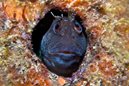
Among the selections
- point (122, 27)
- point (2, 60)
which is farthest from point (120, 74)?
point (2, 60)

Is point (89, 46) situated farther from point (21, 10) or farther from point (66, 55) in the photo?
point (21, 10)

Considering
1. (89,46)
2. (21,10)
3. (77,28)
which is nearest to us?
(21,10)

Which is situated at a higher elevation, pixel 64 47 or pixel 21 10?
pixel 21 10

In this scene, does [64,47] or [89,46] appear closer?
[64,47]

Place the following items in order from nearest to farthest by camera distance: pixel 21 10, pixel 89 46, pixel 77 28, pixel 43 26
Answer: pixel 21 10 → pixel 89 46 → pixel 77 28 → pixel 43 26

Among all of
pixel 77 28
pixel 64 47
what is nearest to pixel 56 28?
pixel 77 28

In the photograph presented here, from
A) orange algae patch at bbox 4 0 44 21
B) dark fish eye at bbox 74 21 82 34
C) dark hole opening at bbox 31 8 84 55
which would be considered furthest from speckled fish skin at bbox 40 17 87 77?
orange algae patch at bbox 4 0 44 21

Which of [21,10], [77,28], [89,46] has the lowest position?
[89,46]
